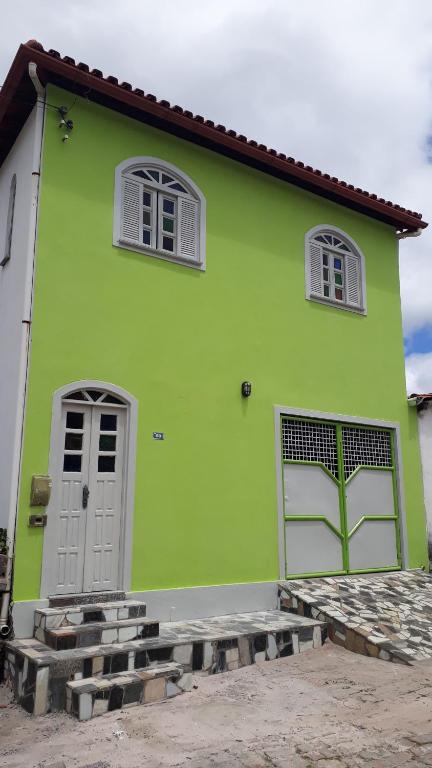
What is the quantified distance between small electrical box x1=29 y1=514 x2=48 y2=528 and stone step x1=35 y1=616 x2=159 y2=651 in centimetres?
104

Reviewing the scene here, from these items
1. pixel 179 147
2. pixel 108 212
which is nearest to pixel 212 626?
pixel 108 212

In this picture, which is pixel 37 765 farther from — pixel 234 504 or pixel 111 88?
pixel 111 88

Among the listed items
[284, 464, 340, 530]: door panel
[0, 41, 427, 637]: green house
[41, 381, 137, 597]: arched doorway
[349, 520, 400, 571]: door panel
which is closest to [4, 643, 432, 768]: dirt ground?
[41, 381, 137, 597]: arched doorway

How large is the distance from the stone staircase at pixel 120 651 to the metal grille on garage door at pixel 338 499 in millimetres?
1626

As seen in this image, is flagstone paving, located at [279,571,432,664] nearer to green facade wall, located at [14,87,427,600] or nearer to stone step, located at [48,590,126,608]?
green facade wall, located at [14,87,427,600]

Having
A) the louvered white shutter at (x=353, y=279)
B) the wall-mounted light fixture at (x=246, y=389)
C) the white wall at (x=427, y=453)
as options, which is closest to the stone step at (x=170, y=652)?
the wall-mounted light fixture at (x=246, y=389)

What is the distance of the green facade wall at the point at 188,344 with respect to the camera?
288 inches

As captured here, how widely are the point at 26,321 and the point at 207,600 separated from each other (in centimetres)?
405

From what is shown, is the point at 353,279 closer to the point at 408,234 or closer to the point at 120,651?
the point at 408,234

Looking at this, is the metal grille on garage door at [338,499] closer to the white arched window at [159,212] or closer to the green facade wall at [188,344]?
the green facade wall at [188,344]

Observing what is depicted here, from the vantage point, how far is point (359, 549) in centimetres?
957

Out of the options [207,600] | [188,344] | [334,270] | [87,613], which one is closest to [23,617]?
[87,613]

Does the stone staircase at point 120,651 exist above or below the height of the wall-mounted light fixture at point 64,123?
below

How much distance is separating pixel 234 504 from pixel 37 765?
4302 millimetres
